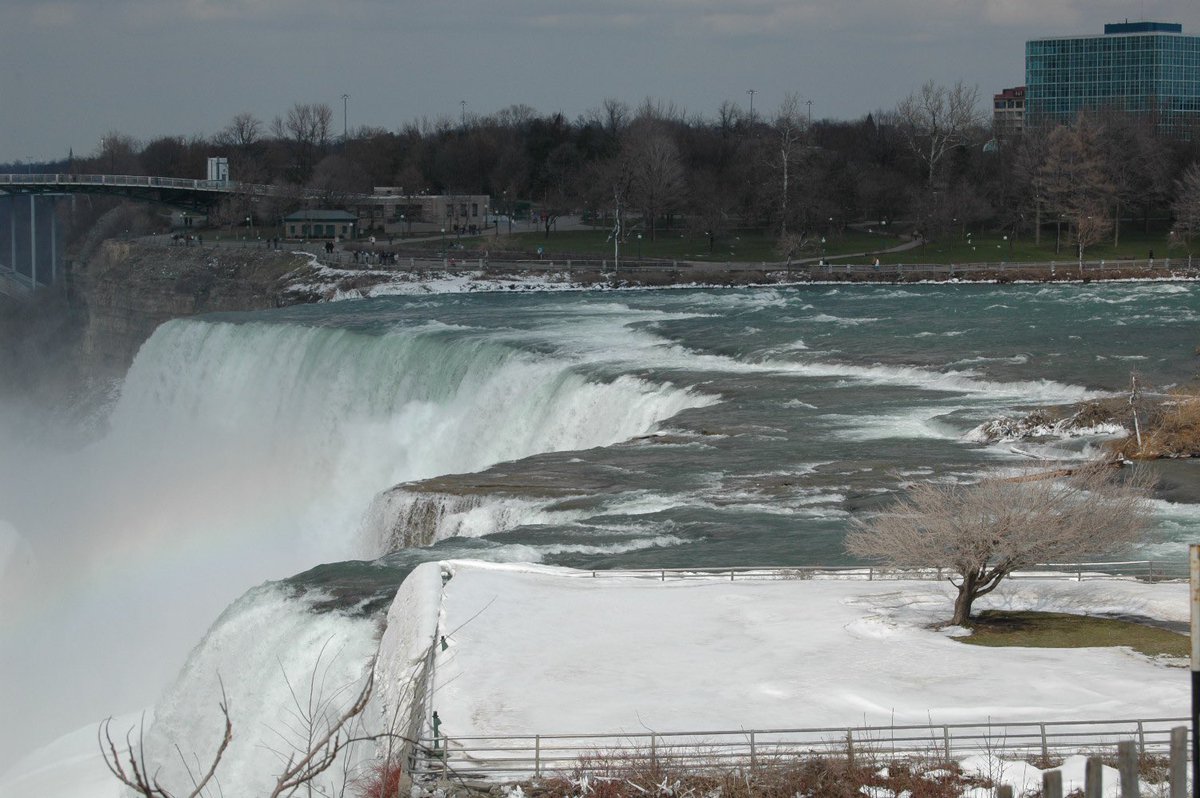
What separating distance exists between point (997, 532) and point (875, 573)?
9.87ft

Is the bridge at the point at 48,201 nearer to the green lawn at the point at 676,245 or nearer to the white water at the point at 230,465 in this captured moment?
the green lawn at the point at 676,245

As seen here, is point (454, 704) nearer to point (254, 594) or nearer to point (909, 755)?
point (909, 755)

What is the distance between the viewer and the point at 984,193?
93.1m

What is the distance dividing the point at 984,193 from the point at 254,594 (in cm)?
7781

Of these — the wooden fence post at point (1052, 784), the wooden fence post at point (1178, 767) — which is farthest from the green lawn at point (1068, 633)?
the wooden fence post at point (1052, 784)

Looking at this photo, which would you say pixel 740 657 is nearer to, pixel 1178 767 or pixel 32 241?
pixel 1178 767

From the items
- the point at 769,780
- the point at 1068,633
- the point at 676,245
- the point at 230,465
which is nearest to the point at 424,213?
the point at 676,245

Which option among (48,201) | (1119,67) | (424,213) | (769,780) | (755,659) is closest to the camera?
(769,780)

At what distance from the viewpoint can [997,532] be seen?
748 inches

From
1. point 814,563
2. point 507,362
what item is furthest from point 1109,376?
point 814,563

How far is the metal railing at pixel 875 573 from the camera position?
21391 millimetres

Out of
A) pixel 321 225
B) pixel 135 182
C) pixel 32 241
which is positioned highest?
pixel 135 182

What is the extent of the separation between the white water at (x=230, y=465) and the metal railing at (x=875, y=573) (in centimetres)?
870

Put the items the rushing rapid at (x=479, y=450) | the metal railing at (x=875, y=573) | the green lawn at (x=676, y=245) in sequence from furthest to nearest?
the green lawn at (x=676, y=245) → the rushing rapid at (x=479, y=450) → the metal railing at (x=875, y=573)
